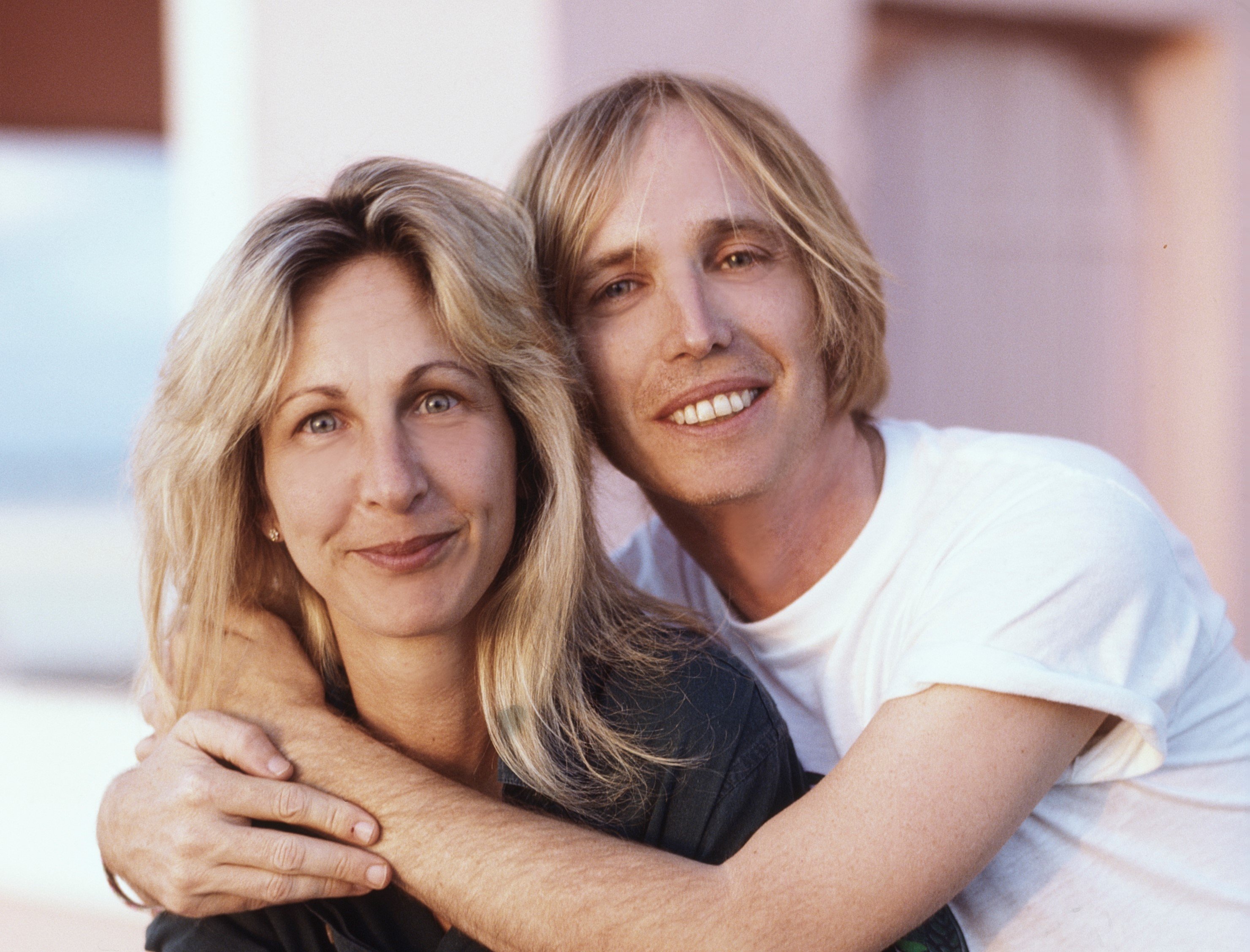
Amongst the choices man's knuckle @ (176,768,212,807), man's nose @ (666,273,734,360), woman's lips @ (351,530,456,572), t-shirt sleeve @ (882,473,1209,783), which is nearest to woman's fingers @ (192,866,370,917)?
man's knuckle @ (176,768,212,807)

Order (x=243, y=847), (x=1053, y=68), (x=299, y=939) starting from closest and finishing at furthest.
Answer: (x=243, y=847) < (x=299, y=939) < (x=1053, y=68)

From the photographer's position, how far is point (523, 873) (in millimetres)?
1802

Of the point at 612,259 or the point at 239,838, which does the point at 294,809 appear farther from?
the point at 612,259

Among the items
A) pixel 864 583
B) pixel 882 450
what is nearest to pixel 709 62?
pixel 882 450

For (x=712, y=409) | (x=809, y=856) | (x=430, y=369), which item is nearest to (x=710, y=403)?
(x=712, y=409)

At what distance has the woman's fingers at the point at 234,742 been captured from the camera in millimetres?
1931

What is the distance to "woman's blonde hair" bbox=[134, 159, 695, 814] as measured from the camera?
196cm

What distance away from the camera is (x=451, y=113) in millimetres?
3936

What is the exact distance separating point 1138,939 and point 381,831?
121cm

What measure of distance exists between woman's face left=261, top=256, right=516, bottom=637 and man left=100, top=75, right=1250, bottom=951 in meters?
0.27

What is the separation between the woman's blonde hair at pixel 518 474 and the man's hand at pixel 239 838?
0.78ft

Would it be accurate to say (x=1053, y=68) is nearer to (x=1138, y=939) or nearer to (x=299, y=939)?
(x=1138, y=939)

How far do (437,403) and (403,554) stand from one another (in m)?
0.24

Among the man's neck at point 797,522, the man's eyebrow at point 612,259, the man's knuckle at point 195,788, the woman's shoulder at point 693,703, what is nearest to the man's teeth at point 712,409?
the man's neck at point 797,522
